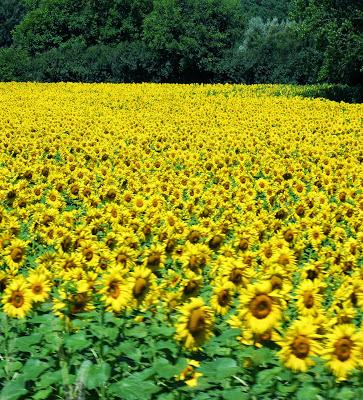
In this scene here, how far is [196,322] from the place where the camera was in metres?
3.53

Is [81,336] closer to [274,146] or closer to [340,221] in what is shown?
[340,221]

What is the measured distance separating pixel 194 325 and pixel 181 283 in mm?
669

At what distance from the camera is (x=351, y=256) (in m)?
5.63

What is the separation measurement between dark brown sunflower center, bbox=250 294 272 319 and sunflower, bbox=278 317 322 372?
0.20m

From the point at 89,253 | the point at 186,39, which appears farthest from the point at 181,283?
the point at 186,39

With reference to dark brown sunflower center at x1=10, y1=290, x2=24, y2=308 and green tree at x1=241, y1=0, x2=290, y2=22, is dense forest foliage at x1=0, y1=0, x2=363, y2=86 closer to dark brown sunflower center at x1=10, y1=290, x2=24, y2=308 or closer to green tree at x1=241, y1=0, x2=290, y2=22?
dark brown sunflower center at x1=10, y1=290, x2=24, y2=308

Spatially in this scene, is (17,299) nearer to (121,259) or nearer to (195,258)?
(121,259)

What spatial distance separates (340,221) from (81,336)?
4.50m

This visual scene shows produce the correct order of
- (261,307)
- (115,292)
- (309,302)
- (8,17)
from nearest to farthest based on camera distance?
(261,307) → (309,302) → (115,292) → (8,17)

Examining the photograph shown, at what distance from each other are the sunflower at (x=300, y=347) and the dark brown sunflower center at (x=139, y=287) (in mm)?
1068

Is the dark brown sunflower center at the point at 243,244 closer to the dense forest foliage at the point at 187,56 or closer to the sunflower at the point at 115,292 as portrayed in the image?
the sunflower at the point at 115,292

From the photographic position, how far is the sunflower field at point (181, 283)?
3461mm

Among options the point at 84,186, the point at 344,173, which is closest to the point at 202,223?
the point at 84,186

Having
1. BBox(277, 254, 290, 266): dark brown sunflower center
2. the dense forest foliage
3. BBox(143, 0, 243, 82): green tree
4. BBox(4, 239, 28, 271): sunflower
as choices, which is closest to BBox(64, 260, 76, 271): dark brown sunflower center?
BBox(4, 239, 28, 271): sunflower
